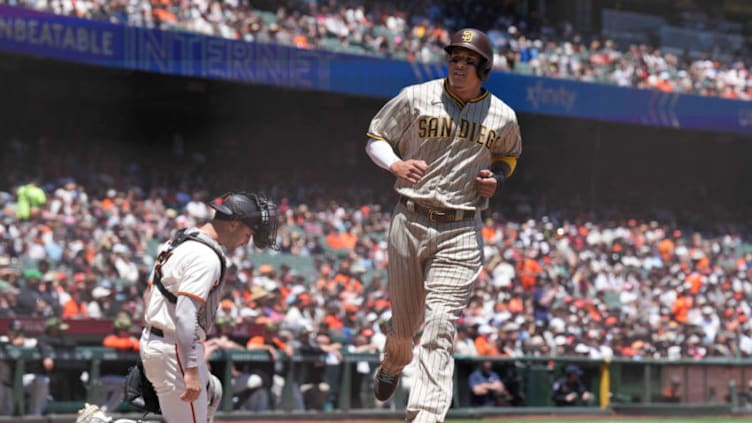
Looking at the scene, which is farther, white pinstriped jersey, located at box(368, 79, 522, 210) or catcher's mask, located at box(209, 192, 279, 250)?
white pinstriped jersey, located at box(368, 79, 522, 210)

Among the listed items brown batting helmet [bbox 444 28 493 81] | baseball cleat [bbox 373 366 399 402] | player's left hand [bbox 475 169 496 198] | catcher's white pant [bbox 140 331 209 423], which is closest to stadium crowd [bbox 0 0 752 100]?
baseball cleat [bbox 373 366 399 402]

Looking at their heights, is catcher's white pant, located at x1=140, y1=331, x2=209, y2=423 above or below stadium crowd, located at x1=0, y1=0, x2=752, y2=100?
below

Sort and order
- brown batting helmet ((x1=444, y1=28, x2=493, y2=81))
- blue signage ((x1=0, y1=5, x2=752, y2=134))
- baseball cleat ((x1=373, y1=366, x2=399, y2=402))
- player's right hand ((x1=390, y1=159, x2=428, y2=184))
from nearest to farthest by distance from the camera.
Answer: player's right hand ((x1=390, y1=159, x2=428, y2=184))
brown batting helmet ((x1=444, y1=28, x2=493, y2=81))
baseball cleat ((x1=373, y1=366, x2=399, y2=402))
blue signage ((x1=0, y1=5, x2=752, y2=134))

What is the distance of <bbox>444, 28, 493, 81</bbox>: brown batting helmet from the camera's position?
6.07 meters

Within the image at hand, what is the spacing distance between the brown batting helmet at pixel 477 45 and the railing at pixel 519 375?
258 inches

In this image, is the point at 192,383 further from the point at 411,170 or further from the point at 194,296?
the point at 411,170

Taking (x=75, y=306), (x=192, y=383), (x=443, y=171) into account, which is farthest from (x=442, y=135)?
(x=75, y=306)

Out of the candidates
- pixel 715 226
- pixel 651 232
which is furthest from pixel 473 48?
pixel 715 226

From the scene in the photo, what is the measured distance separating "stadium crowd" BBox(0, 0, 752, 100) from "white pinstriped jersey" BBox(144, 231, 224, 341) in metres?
14.8

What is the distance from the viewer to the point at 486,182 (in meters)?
6.08

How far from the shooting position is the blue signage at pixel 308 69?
19844 millimetres

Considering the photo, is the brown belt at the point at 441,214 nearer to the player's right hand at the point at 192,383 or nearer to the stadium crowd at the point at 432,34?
the player's right hand at the point at 192,383

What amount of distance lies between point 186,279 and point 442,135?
5.18 ft

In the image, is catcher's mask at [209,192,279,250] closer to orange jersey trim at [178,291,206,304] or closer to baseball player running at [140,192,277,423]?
baseball player running at [140,192,277,423]
